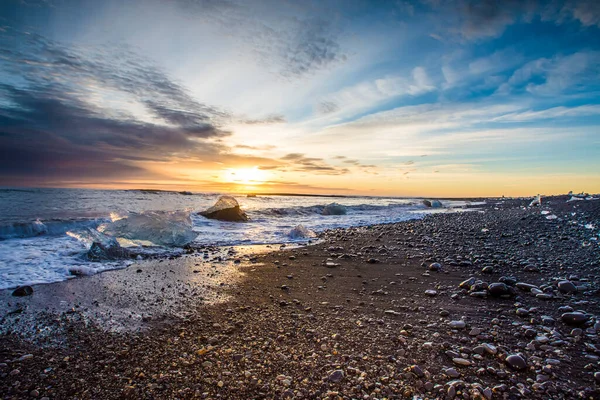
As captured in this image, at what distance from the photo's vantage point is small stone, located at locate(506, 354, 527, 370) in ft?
8.66

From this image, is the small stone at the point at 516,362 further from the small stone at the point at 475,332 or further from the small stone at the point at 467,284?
the small stone at the point at 467,284

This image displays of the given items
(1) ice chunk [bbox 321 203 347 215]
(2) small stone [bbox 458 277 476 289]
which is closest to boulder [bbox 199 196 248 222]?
(1) ice chunk [bbox 321 203 347 215]

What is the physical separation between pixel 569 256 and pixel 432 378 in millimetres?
7162

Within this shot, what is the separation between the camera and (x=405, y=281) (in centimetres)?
565

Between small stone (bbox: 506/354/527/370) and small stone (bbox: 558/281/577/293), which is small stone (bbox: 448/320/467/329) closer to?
small stone (bbox: 506/354/527/370)

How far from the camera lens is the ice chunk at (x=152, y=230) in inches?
370

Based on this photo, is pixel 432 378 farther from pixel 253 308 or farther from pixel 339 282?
pixel 339 282

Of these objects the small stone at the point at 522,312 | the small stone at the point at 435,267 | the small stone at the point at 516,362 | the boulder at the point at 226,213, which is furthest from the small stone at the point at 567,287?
the boulder at the point at 226,213

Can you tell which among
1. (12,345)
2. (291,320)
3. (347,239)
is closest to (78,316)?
(12,345)

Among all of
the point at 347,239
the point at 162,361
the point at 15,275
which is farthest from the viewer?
the point at 347,239

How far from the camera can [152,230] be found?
9.59 metres

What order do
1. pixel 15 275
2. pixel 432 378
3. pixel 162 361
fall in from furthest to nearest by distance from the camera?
pixel 15 275 < pixel 162 361 < pixel 432 378

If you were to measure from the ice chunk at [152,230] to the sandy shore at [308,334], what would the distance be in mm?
3018

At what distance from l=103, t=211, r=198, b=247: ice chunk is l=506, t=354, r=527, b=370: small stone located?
8.99 m
